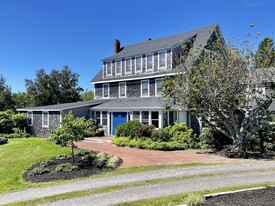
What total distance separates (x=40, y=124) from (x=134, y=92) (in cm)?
1144

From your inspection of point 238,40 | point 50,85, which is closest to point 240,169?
point 238,40

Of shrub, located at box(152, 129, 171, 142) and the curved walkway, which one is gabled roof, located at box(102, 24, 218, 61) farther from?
the curved walkway

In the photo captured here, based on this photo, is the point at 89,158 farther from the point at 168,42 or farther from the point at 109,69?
the point at 168,42

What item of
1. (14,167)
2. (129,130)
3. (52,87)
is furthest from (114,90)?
(52,87)

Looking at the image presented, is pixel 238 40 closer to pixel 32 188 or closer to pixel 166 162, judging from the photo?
pixel 166 162

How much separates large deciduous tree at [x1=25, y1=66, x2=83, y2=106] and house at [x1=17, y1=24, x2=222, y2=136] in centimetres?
1732

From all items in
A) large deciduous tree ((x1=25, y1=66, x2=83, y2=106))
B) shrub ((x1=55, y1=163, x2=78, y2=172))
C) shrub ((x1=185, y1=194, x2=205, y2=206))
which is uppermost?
large deciduous tree ((x1=25, y1=66, x2=83, y2=106))

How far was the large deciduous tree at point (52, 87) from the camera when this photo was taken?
42.7 meters

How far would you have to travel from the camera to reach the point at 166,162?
1145 centimetres

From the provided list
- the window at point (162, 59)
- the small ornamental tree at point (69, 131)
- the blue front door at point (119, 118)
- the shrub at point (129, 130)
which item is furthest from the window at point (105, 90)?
the small ornamental tree at point (69, 131)

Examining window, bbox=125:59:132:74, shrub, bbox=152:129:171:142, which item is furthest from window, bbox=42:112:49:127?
shrub, bbox=152:129:171:142

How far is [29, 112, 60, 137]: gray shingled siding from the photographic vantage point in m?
23.8

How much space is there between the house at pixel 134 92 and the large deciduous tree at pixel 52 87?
1732 centimetres

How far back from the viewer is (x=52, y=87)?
43375 mm
